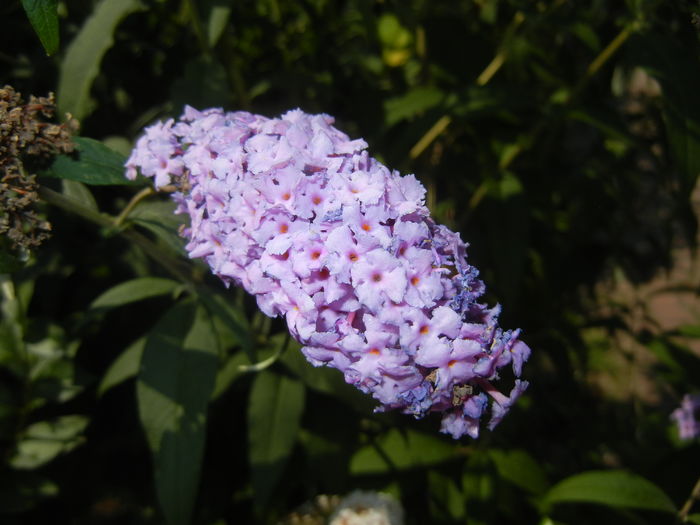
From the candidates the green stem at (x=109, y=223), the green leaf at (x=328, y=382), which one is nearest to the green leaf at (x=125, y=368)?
the green stem at (x=109, y=223)

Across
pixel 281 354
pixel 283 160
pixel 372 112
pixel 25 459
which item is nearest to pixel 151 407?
pixel 281 354

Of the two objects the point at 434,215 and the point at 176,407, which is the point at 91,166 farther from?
the point at 434,215

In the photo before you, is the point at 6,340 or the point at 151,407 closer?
the point at 151,407

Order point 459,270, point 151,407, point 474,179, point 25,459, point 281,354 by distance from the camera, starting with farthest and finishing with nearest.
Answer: point 474,179 → point 25,459 → point 281,354 → point 151,407 → point 459,270

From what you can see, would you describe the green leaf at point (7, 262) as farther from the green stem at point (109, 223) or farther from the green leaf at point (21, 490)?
the green leaf at point (21, 490)

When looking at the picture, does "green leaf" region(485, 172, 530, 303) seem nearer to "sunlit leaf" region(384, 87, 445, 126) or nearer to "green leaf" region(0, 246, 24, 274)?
"sunlit leaf" region(384, 87, 445, 126)

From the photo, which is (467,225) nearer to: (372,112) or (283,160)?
(372,112)
